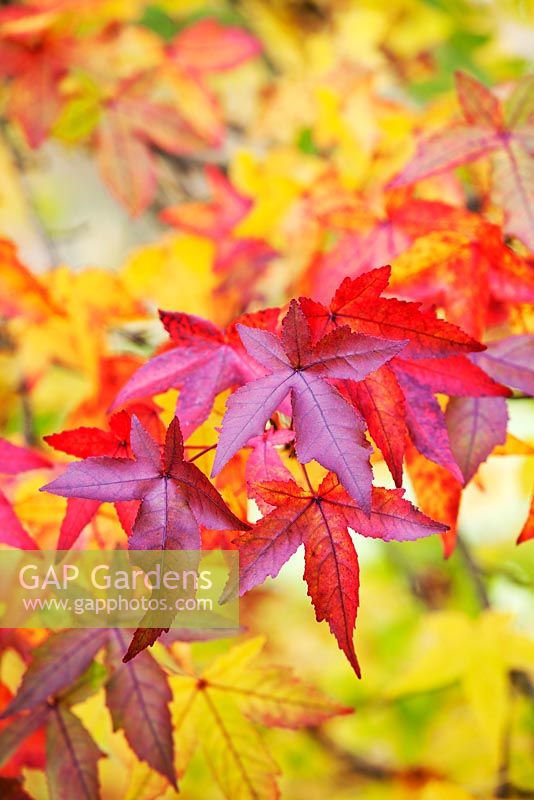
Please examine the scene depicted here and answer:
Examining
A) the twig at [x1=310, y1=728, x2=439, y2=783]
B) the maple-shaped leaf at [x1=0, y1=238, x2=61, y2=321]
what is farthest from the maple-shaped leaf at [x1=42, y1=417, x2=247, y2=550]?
the twig at [x1=310, y1=728, x2=439, y2=783]

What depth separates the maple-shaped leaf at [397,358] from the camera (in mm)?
518

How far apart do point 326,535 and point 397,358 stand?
14 centimetres

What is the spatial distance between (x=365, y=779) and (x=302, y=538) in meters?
1.19

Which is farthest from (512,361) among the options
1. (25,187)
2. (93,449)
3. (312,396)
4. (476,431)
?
(25,187)

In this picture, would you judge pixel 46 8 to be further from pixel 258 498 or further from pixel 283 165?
pixel 258 498

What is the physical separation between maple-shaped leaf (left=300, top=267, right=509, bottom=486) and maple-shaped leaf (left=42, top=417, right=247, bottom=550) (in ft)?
0.37

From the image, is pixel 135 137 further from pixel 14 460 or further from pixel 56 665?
pixel 56 665

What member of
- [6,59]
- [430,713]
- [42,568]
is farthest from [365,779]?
[6,59]

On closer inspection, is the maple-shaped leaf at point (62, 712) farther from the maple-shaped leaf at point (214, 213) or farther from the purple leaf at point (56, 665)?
the maple-shaped leaf at point (214, 213)

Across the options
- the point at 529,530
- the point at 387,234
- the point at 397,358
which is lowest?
the point at 529,530

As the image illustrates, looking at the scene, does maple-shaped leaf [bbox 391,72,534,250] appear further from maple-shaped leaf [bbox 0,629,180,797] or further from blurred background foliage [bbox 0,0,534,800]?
maple-shaped leaf [bbox 0,629,180,797]

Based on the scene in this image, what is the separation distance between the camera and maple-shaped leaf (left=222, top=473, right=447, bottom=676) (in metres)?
0.49

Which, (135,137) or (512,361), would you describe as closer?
(512,361)

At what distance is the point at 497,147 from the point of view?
0.72m
